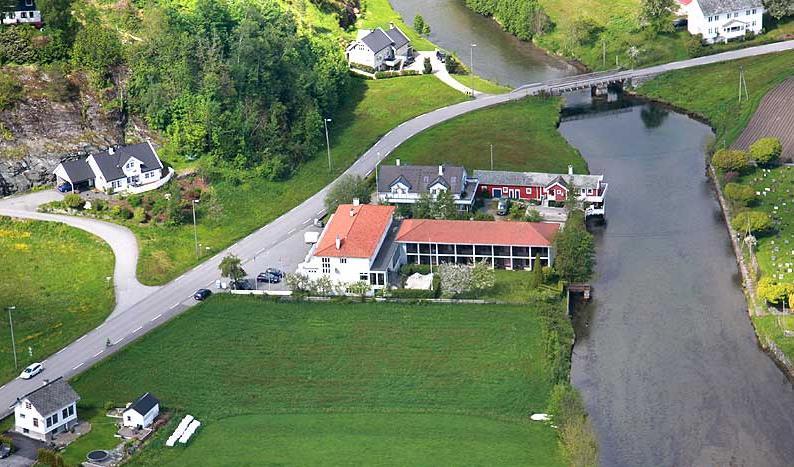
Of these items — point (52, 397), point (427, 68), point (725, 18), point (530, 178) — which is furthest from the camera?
point (725, 18)

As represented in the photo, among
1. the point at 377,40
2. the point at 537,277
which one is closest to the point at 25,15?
the point at 377,40

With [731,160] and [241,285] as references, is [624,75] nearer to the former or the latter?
[731,160]

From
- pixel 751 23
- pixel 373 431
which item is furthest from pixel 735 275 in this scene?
pixel 751 23

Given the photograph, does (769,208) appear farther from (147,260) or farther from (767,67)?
(147,260)

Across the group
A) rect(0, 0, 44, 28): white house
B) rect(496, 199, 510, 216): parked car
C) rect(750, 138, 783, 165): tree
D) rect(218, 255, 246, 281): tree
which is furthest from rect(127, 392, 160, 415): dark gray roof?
rect(750, 138, 783, 165): tree

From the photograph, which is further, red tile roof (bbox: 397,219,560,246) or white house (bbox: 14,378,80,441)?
red tile roof (bbox: 397,219,560,246)

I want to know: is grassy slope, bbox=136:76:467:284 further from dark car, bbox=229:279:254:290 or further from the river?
the river
